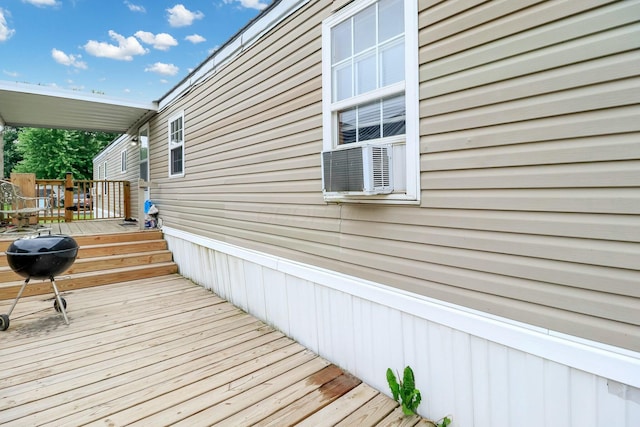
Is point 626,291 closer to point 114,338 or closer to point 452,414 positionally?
point 452,414

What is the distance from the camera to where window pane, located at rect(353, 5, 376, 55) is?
2467 millimetres

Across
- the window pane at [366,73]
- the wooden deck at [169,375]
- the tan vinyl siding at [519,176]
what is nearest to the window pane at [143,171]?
the wooden deck at [169,375]

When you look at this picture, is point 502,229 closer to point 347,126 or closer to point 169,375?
point 347,126

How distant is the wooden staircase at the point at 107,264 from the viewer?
4.65 m

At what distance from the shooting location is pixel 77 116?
766 centimetres

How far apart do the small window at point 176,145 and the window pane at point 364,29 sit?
14.1 feet

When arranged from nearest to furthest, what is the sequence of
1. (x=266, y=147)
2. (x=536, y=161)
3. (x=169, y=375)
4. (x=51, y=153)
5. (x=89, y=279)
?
(x=536, y=161) → (x=169, y=375) → (x=266, y=147) → (x=89, y=279) → (x=51, y=153)

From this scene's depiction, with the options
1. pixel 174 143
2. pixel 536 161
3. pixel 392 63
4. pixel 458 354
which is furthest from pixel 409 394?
pixel 174 143

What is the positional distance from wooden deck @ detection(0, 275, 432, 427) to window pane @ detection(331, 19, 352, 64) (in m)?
2.56

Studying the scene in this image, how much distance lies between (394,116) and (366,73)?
1.50ft

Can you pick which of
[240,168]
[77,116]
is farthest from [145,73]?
[240,168]

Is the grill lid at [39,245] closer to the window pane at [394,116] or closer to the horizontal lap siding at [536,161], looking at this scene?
the window pane at [394,116]

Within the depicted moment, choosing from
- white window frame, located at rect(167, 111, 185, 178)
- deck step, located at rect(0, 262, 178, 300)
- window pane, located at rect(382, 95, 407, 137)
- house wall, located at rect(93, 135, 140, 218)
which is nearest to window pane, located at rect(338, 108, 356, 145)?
window pane, located at rect(382, 95, 407, 137)

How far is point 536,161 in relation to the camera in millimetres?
1630
